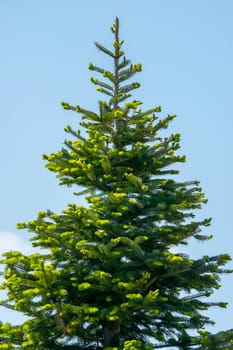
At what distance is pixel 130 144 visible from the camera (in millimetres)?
15625

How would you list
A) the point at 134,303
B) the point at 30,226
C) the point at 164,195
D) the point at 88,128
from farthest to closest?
the point at 88,128, the point at 164,195, the point at 30,226, the point at 134,303

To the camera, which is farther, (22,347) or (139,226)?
(139,226)

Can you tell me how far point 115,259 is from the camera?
498 inches

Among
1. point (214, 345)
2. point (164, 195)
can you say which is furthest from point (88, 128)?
point (214, 345)

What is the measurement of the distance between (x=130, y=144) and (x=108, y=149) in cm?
93

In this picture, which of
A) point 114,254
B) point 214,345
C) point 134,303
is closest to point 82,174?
point 114,254

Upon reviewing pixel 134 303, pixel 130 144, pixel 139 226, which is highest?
pixel 130 144

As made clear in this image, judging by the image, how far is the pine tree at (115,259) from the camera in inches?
479

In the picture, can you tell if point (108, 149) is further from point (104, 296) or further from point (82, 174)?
point (104, 296)

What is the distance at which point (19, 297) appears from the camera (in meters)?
12.6

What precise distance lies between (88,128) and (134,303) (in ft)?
20.2

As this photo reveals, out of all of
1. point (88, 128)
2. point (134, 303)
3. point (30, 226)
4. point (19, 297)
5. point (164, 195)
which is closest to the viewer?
point (134, 303)

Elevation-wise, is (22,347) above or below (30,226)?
below

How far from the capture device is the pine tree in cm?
1216
